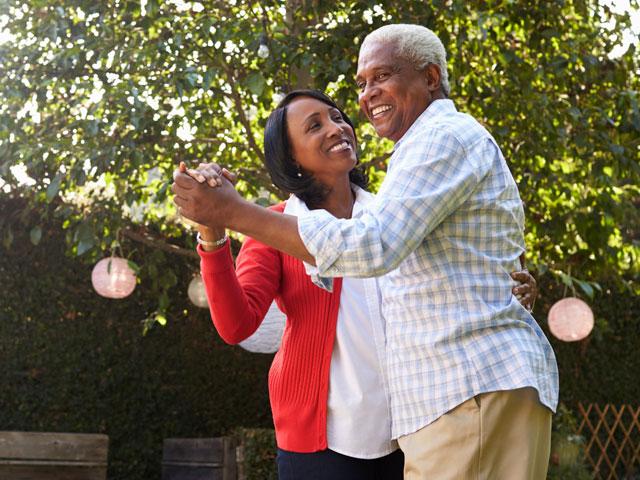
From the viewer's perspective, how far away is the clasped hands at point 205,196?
5.04 ft

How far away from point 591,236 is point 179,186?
432 centimetres

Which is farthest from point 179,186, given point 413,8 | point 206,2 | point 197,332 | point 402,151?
point 197,332

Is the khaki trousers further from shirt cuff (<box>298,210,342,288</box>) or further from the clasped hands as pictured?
the clasped hands

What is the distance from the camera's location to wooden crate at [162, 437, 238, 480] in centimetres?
605

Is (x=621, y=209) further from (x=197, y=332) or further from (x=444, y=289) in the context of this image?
(x=444, y=289)

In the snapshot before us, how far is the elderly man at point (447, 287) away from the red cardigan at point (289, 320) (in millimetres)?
386

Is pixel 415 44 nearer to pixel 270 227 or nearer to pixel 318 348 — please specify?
pixel 270 227

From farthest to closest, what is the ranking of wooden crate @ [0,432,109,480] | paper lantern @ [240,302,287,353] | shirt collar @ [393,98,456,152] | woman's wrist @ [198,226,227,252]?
wooden crate @ [0,432,109,480], paper lantern @ [240,302,287,353], woman's wrist @ [198,226,227,252], shirt collar @ [393,98,456,152]

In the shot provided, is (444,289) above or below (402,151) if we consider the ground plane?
below

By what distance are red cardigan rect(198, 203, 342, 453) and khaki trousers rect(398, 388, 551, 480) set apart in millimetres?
480

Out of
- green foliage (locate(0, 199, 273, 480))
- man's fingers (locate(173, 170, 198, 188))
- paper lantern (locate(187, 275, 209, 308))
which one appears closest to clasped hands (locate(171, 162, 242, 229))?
man's fingers (locate(173, 170, 198, 188))

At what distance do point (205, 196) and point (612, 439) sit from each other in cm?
817

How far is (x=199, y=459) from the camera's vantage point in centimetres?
636

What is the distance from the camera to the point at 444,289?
1.58m
